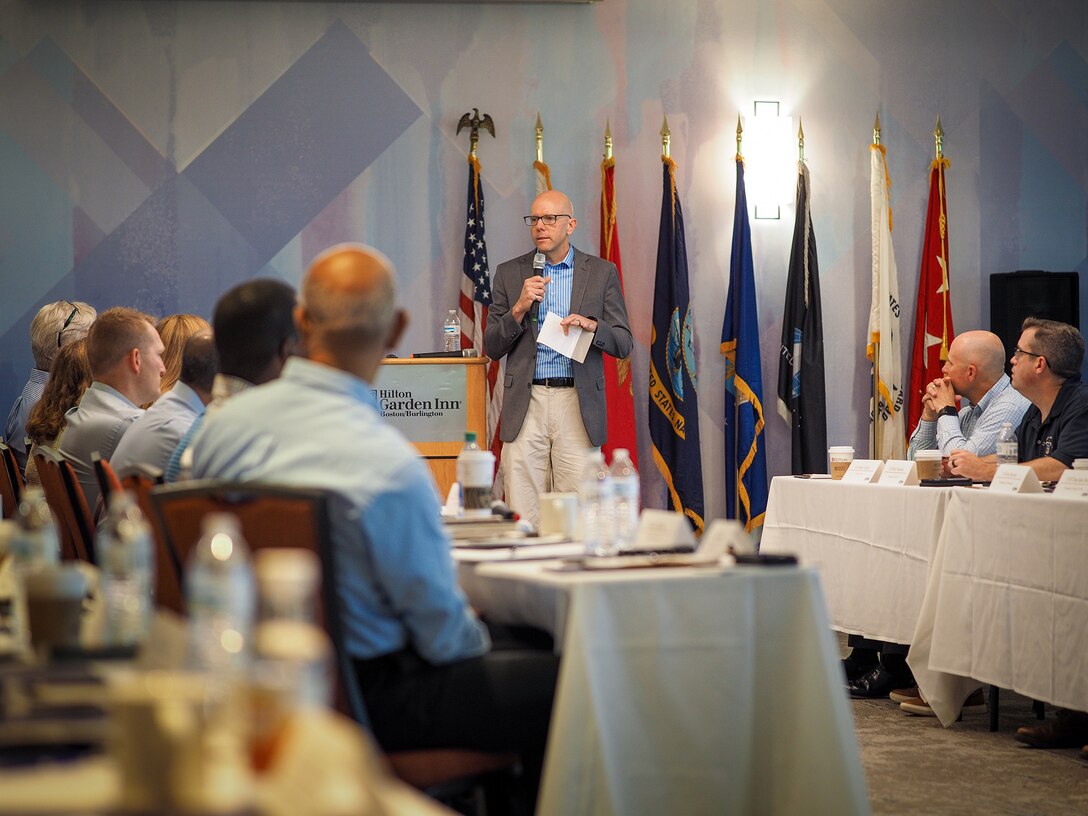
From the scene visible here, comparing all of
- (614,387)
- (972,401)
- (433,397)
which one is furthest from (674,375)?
(972,401)

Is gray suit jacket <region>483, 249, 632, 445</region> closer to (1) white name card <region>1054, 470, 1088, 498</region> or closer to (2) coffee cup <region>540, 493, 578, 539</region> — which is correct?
(1) white name card <region>1054, 470, 1088, 498</region>

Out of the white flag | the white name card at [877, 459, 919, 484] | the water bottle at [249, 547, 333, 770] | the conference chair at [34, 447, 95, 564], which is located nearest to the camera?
the water bottle at [249, 547, 333, 770]

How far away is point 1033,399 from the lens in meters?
5.01

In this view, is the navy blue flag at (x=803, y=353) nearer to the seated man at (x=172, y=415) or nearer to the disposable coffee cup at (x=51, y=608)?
the seated man at (x=172, y=415)

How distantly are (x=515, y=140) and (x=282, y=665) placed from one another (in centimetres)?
695

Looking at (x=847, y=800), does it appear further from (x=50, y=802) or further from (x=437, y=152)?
(x=437, y=152)

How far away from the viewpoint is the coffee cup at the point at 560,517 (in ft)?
9.99

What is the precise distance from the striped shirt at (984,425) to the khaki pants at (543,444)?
166cm

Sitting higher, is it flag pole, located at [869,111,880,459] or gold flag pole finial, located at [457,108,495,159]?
gold flag pole finial, located at [457,108,495,159]

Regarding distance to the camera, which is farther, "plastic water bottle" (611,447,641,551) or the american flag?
the american flag

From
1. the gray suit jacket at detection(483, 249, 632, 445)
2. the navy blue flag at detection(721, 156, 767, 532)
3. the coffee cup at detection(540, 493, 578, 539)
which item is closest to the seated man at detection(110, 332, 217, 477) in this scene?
the coffee cup at detection(540, 493, 578, 539)

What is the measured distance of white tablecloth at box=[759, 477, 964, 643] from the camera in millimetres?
4496

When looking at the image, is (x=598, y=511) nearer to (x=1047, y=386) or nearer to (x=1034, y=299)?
(x=1047, y=386)

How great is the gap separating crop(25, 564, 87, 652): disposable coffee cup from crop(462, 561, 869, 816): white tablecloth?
0.94 meters
